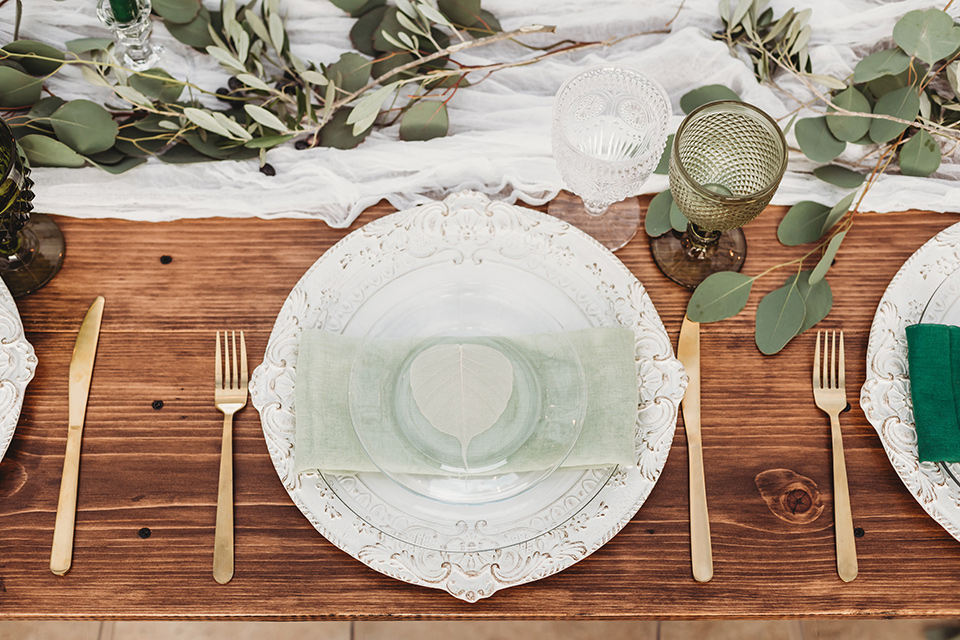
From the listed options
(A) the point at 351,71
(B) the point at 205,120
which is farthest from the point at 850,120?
(B) the point at 205,120

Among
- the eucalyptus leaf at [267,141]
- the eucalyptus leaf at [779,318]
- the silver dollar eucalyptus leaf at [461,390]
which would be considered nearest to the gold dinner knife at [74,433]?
the eucalyptus leaf at [267,141]

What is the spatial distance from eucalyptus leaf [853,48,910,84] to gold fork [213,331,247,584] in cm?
71

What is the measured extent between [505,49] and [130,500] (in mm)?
659

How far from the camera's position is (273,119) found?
0.73m

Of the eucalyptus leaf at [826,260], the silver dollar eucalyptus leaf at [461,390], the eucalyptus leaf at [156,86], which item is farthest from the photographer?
the eucalyptus leaf at [156,86]

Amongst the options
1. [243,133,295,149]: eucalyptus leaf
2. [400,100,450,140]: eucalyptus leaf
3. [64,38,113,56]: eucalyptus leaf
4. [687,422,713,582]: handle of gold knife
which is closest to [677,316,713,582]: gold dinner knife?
[687,422,713,582]: handle of gold knife

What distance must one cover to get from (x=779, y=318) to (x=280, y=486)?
0.50 m

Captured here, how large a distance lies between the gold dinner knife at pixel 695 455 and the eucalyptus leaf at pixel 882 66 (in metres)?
0.33

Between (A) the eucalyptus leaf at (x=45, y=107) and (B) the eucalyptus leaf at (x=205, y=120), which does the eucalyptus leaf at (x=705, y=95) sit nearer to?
(B) the eucalyptus leaf at (x=205, y=120)

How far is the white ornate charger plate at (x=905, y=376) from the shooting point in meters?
0.59

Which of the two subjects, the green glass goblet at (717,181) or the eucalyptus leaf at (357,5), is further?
the eucalyptus leaf at (357,5)

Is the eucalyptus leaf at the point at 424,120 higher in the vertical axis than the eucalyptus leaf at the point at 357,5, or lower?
lower

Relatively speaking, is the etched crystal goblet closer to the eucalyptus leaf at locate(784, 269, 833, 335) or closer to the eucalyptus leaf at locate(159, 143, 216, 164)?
the eucalyptus leaf at locate(784, 269, 833, 335)

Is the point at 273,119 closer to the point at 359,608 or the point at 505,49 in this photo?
the point at 505,49
